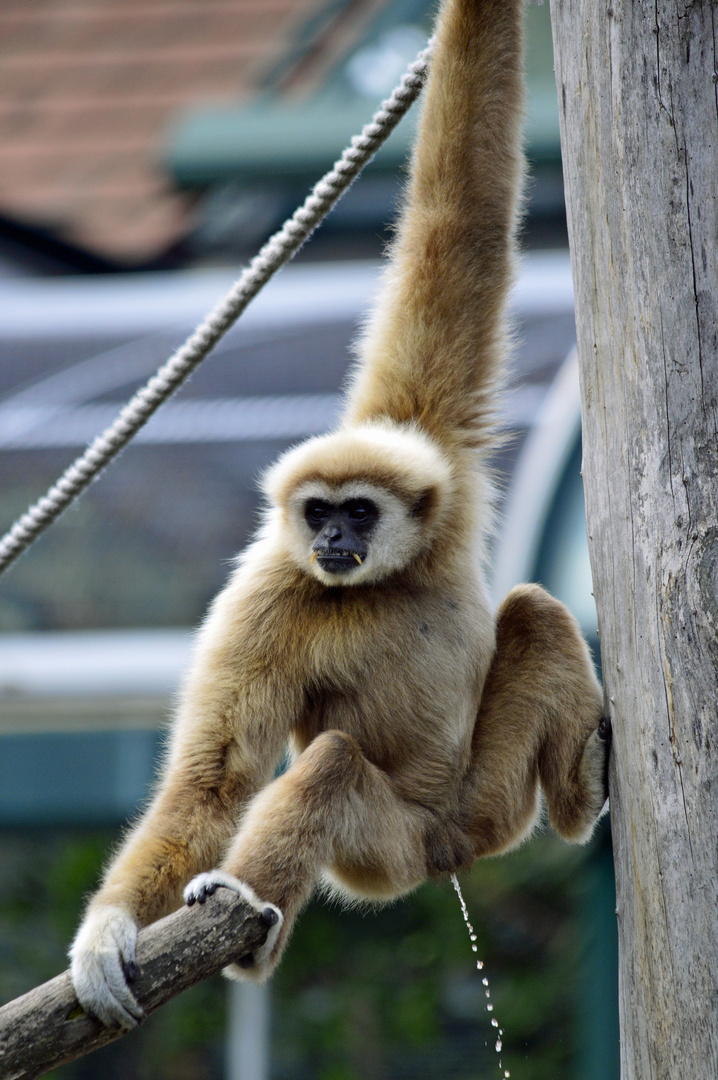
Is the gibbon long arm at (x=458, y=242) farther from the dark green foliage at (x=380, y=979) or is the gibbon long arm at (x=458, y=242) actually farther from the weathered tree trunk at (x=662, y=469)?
the dark green foliage at (x=380, y=979)

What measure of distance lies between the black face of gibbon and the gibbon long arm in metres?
0.34

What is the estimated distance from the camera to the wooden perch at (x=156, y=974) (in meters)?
2.53

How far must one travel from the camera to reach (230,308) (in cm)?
345

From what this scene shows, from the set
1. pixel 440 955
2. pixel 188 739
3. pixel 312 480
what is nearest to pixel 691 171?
pixel 312 480

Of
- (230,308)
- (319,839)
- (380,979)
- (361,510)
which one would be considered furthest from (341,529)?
(380,979)

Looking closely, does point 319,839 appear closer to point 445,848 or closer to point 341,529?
point 445,848

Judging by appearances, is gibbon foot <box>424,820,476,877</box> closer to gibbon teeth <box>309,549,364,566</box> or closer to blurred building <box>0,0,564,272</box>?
gibbon teeth <box>309,549,364,566</box>

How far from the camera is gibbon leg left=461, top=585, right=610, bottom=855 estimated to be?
324 cm

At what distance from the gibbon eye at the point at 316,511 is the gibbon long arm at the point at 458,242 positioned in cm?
37

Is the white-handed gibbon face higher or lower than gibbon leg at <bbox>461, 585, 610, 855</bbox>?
higher

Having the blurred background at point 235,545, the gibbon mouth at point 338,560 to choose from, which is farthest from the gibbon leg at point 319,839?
the blurred background at point 235,545

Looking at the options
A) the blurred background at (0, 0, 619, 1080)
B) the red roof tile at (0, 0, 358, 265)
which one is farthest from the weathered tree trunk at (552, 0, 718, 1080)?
the red roof tile at (0, 0, 358, 265)

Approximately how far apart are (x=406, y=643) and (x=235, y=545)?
3405 mm

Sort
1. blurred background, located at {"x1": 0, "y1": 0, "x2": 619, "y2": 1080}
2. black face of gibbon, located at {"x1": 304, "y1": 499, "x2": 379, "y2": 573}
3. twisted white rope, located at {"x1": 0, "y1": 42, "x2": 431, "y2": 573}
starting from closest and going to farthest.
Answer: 1. twisted white rope, located at {"x1": 0, "y1": 42, "x2": 431, "y2": 573}
2. black face of gibbon, located at {"x1": 304, "y1": 499, "x2": 379, "y2": 573}
3. blurred background, located at {"x1": 0, "y1": 0, "x2": 619, "y2": 1080}
